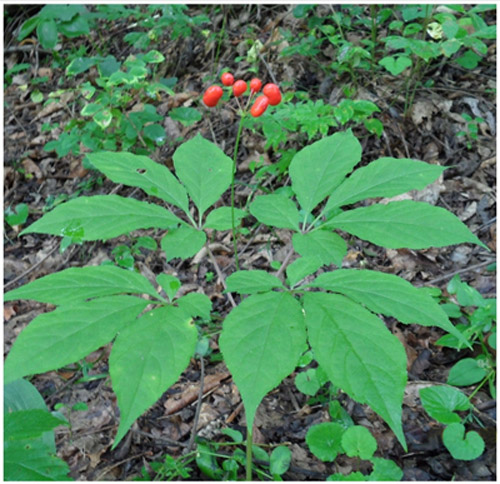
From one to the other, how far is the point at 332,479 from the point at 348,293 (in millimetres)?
811

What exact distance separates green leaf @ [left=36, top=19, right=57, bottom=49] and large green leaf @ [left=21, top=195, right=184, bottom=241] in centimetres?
268

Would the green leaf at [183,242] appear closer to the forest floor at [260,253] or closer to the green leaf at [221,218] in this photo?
the green leaf at [221,218]

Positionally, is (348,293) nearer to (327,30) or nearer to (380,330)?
(380,330)

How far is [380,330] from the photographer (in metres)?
1.03

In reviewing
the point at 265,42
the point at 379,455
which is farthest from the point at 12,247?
the point at 379,455

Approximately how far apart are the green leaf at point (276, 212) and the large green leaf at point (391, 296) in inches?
10.3

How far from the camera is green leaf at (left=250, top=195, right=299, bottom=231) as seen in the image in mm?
1426

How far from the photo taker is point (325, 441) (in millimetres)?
1743

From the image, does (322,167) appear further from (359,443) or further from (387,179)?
(359,443)

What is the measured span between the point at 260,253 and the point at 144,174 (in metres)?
1.58

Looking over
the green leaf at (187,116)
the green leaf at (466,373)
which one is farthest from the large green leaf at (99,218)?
the green leaf at (187,116)

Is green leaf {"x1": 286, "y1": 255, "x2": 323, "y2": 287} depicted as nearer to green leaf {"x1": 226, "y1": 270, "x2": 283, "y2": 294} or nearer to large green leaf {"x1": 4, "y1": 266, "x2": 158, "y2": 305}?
green leaf {"x1": 226, "y1": 270, "x2": 283, "y2": 294}

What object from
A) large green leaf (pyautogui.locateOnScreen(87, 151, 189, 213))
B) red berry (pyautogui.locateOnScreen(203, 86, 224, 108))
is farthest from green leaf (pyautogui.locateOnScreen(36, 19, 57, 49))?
red berry (pyautogui.locateOnScreen(203, 86, 224, 108))

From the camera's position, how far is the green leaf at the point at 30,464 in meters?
1.24
